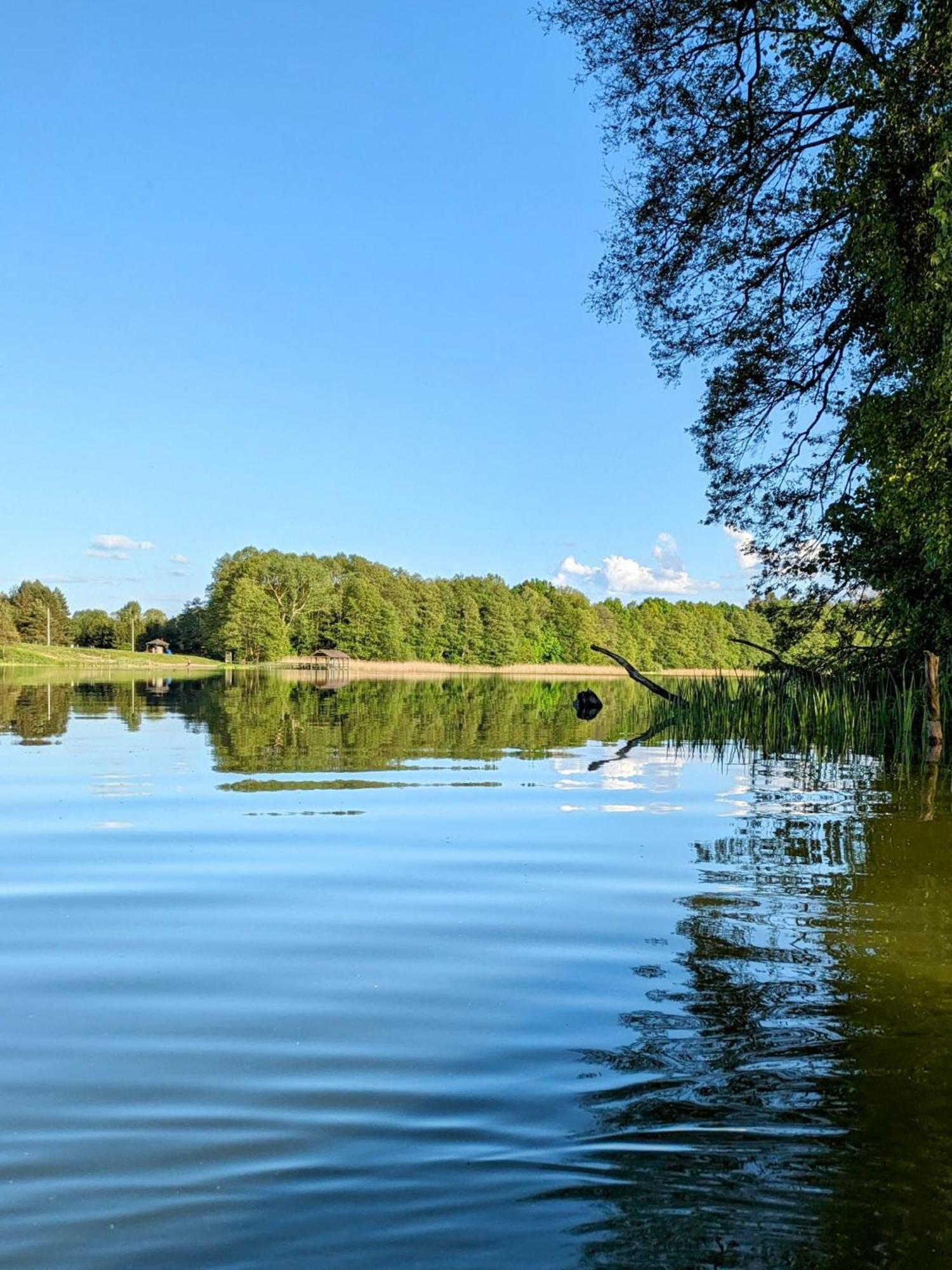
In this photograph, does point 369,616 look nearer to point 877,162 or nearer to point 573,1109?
point 877,162

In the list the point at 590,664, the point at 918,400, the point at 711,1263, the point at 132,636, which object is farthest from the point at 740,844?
the point at 590,664

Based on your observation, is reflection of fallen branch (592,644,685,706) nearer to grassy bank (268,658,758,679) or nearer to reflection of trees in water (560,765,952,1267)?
reflection of trees in water (560,765,952,1267)

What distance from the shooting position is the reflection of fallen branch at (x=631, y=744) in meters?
14.0

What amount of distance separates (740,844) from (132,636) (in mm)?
129242

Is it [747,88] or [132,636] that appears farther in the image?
[132,636]

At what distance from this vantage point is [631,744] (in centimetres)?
1764

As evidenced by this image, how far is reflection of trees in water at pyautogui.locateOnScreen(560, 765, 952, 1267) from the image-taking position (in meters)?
2.54

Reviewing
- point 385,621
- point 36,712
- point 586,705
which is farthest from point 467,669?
point 36,712

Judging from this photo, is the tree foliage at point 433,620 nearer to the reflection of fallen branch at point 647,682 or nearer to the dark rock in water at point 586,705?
the dark rock in water at point 586,705

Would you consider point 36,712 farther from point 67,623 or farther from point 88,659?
point 67,623

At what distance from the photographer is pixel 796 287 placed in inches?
730

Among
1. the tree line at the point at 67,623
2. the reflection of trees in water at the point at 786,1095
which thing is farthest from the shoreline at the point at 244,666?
the reflection of trees in water at the point at 786,1095

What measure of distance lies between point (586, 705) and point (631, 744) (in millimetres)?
10365

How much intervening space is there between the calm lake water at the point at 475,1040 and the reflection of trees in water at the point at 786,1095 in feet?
0.04
